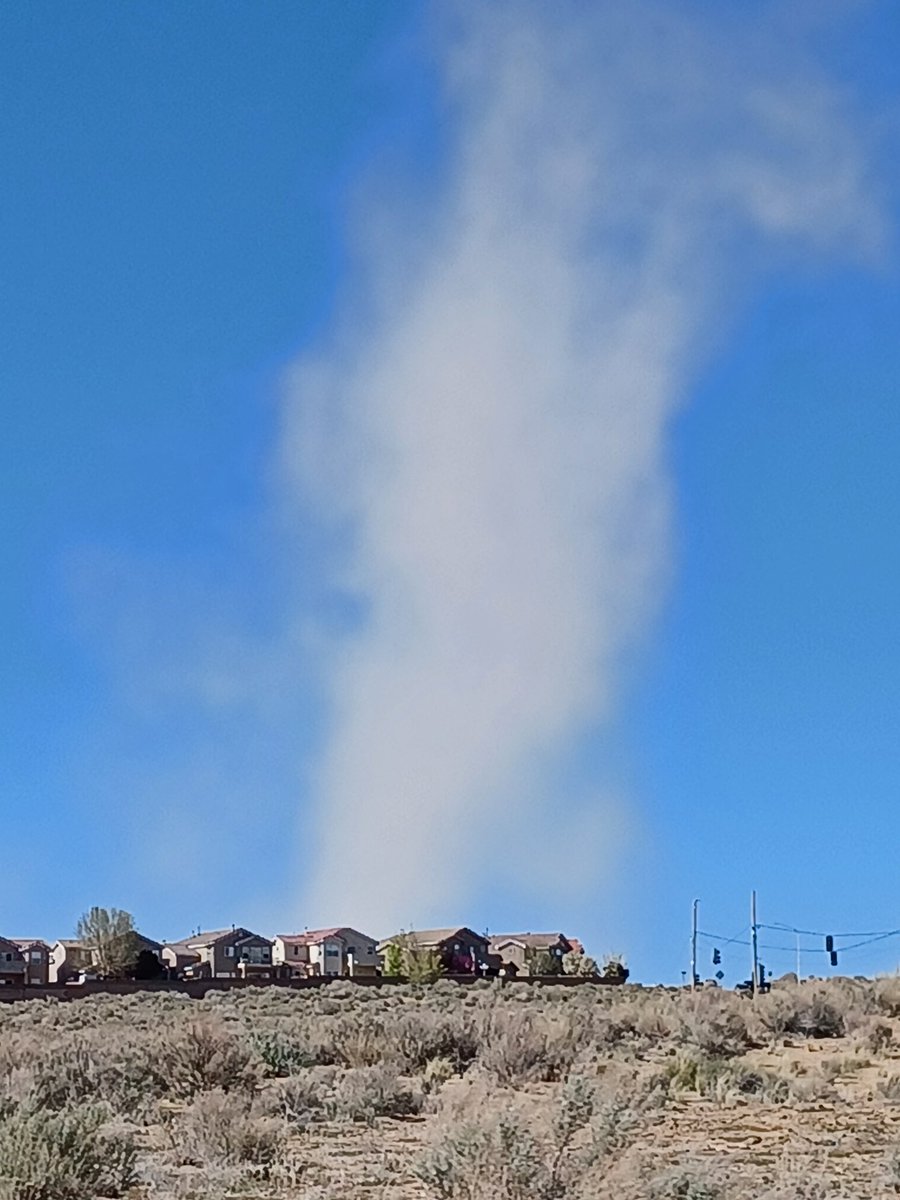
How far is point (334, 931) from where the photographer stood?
104938 mm

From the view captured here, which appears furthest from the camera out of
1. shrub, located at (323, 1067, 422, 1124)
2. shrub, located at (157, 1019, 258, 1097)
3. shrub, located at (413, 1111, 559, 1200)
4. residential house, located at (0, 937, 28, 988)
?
residential house, located at (0, 937, 28, 988)

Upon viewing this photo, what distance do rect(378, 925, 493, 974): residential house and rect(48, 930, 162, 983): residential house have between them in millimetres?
14623

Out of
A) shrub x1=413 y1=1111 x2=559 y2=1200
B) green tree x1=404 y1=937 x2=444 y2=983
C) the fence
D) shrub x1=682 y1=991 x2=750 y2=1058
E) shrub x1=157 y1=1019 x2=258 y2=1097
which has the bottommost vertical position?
shrub x1=413 y1=1111 x2=559 y2=1200

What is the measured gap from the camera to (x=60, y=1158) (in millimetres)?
9766

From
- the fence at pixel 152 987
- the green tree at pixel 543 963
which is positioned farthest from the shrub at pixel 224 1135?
the green tree at pixel 543 963

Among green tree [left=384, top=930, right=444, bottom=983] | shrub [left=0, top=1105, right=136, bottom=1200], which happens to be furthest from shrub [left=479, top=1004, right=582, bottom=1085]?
green tree [left=384, top=930, right=444, bottom=983]

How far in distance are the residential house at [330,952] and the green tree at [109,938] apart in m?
16.5

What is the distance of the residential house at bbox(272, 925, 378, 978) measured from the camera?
100375 mm

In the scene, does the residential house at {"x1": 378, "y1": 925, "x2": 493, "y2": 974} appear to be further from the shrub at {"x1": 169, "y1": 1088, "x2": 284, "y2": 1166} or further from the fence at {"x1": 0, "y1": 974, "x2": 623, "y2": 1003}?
the shrub at {"x1": 169, "y1": 1088, "x2": 284, "y2": 1166}

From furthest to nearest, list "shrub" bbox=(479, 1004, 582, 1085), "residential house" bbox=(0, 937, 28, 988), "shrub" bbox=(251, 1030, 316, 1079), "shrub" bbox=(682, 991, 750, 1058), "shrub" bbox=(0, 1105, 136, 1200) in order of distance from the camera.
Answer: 1. "residential house" bbox=(0, 937, 28, 988)
2. "shrub" bbox=(682, 991, 750, 1058)
3. "shrub" bbox=(251, 1030, 316, 1079)
4. "shrub" bbox=(479, 1004, 582, 1085)
5. "shrub" bbox=(0, 1105, 136, 1200)

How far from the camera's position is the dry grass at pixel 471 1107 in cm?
901

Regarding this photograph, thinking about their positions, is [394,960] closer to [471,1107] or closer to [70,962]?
[70,962]

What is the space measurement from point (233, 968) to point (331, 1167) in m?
86.5

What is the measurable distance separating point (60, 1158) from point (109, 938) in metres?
76.9
